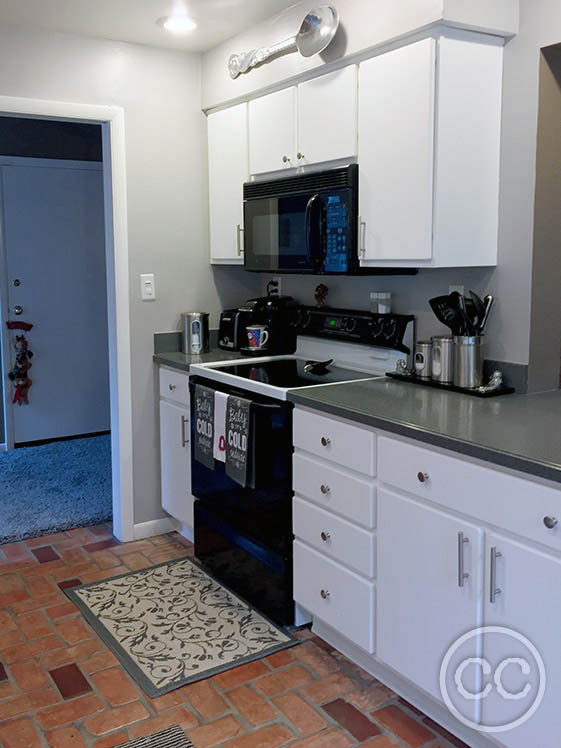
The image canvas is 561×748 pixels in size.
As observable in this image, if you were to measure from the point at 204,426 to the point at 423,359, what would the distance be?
0.94 metres

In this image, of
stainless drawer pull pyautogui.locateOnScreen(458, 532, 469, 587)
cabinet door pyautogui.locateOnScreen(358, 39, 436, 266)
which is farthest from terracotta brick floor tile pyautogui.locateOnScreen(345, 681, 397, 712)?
cabinet door pyautogui.locateOnScreen(358, 39, 436, 266)

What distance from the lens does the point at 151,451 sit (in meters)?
3.75

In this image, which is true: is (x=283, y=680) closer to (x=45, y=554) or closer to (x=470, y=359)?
(x=470, y=359)

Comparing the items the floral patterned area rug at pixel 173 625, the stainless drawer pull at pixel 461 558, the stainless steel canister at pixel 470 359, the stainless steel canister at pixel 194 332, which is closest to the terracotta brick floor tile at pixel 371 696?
the floral patterned area rug at pixel 173 625

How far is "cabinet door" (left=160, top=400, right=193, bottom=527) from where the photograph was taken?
137 inches

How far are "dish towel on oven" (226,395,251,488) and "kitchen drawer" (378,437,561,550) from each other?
686 millimetres

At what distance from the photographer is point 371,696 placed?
2.41 metres

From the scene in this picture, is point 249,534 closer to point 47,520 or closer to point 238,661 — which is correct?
point 238,661

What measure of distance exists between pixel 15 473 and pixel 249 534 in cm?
226

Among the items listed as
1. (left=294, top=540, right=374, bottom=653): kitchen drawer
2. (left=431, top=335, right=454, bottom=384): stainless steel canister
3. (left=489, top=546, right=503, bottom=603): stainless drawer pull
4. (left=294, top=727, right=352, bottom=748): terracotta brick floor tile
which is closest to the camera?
(left=489, top=546, right=503, bottom=603): stainless drawer pull

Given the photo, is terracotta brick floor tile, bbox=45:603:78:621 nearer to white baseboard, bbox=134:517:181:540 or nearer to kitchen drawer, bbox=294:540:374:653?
white baseboard, bbox=134:517:181:540

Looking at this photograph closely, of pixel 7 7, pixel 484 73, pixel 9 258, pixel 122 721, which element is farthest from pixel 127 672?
pixel 9 258

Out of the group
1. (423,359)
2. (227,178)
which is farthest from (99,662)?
(227,178)

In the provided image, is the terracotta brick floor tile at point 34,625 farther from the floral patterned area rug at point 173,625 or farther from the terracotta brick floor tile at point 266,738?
the terracotta brick floor tile at point 266,738
